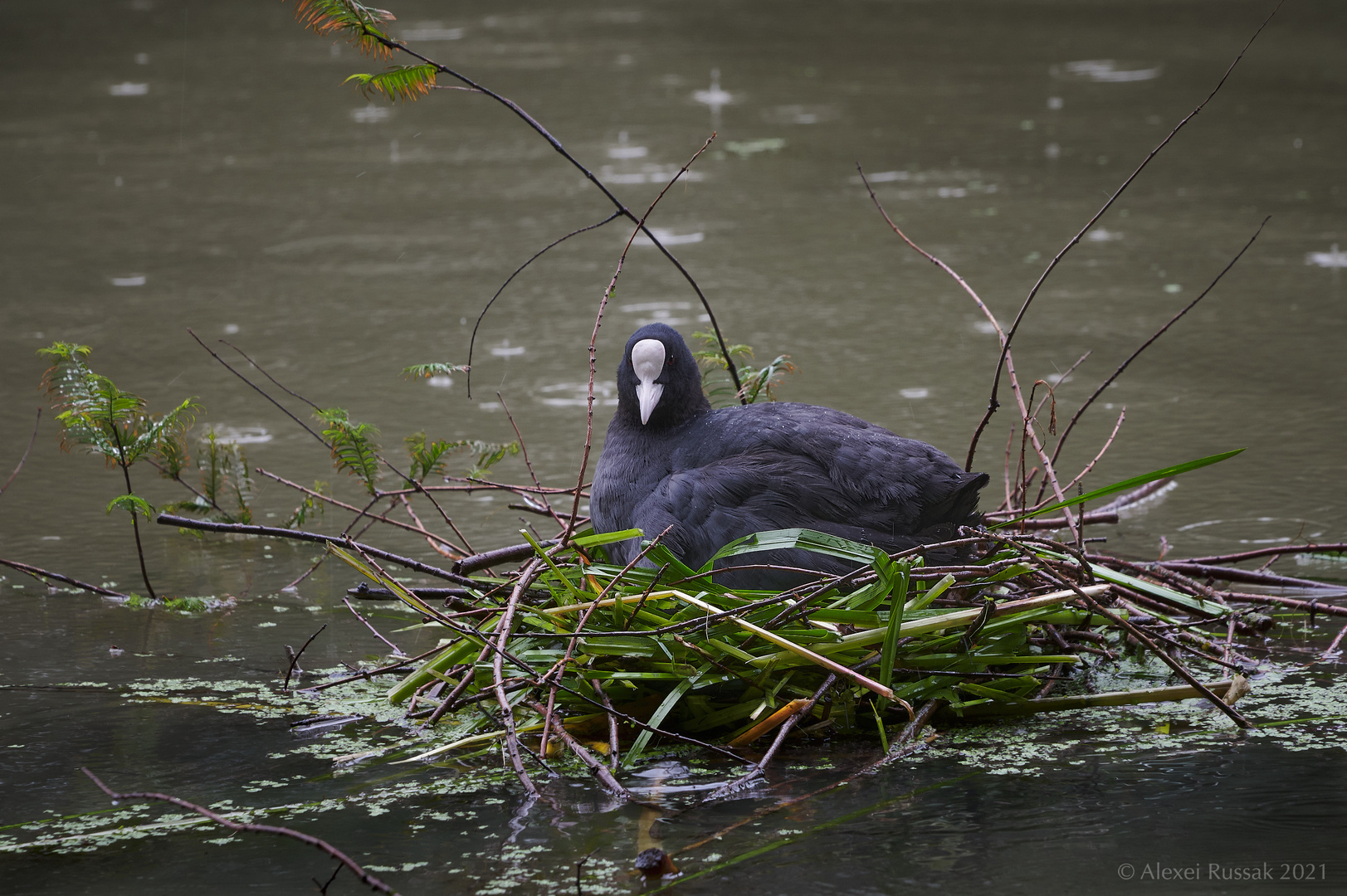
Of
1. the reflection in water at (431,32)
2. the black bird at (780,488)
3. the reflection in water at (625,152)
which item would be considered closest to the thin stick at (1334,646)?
the black bird at (780,488)

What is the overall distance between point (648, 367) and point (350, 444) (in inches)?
38.9

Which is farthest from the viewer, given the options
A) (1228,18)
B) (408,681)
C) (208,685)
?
(1228,18)

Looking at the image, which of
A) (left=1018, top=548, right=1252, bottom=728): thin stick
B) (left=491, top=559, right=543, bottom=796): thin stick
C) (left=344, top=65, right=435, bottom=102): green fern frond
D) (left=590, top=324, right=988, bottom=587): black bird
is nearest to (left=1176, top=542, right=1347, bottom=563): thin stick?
(left=1018, top=548, right=1252, bottom=728): thin stick

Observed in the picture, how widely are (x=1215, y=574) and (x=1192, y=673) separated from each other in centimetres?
35

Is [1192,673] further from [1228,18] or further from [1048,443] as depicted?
[1228,18]

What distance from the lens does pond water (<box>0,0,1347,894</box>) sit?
Answer: 2.47 metres

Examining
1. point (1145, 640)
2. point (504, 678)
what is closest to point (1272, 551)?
point (1145, 640)

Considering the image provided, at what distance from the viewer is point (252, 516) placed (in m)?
4.56

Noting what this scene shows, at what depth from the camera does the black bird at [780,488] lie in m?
3.12

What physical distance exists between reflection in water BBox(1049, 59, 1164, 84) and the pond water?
0.09 metres

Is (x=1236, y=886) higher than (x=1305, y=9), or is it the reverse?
(x=1305, y=9)

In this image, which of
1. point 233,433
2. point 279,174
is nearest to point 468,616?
point 233,433

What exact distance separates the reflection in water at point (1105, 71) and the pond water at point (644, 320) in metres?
0.09

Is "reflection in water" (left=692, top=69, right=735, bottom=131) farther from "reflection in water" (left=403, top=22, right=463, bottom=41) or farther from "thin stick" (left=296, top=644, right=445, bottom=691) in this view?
"thin stick" (left=296, top=644, right=445, bottom=691)
